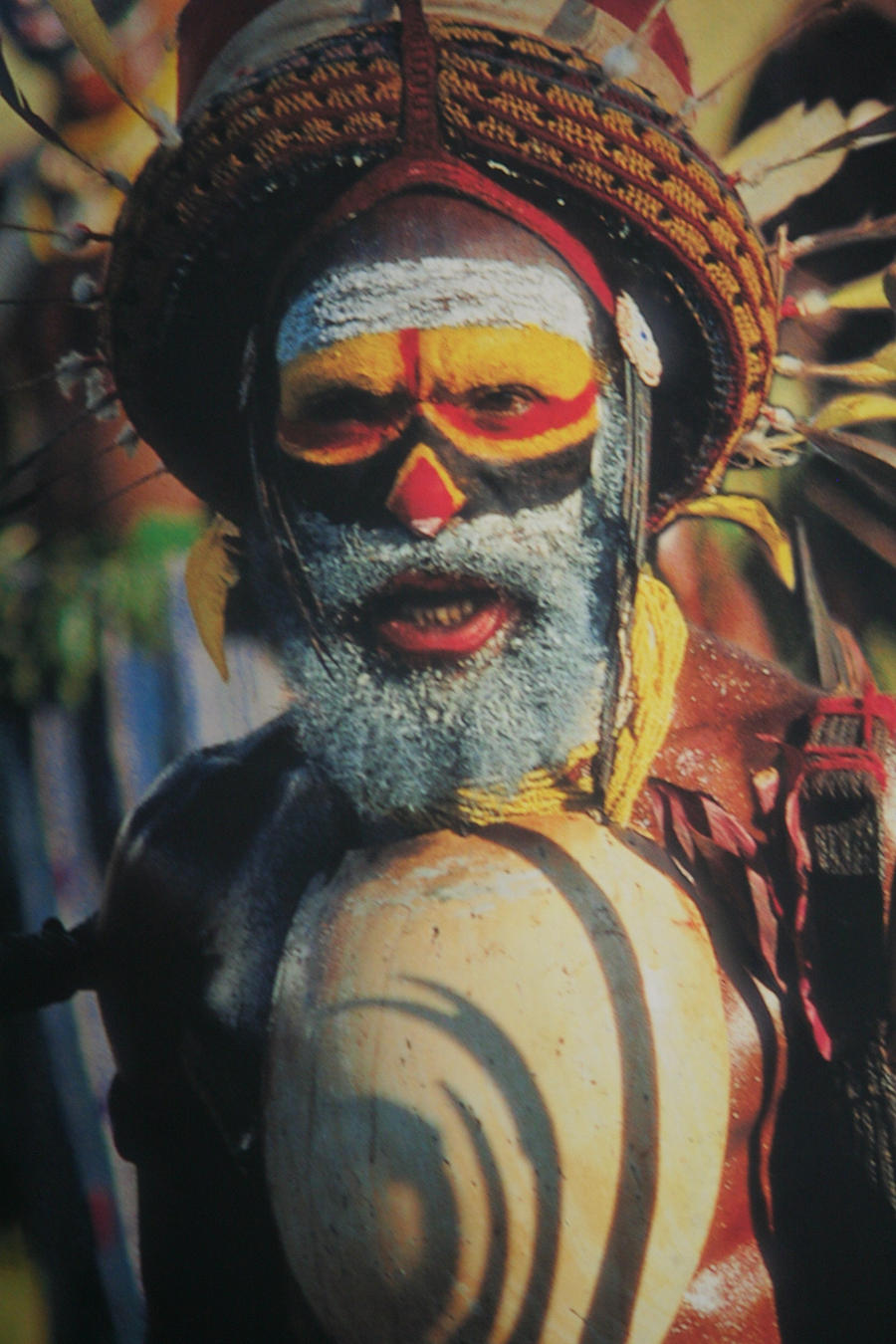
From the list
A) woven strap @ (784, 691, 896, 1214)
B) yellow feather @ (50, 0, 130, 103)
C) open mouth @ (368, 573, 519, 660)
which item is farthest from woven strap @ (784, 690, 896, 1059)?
yellow feather @ (50, 0, 130, 103)

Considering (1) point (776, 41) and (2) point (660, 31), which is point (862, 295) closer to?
(1) point (776, 41)

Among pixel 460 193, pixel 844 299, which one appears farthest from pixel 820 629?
pixel 460 193

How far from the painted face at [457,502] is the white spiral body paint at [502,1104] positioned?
26cm

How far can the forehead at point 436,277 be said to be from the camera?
2273mm

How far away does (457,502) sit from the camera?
2.29 metres

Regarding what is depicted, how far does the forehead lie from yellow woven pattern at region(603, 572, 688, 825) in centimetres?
Answer: 56

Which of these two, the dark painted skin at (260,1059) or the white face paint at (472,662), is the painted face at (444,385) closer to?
the white face paint at (472,662)

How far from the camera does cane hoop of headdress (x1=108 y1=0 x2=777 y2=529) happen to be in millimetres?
2197

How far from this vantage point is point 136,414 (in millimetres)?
2445

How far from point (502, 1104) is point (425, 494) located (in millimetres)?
1146

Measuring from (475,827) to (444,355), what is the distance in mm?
925

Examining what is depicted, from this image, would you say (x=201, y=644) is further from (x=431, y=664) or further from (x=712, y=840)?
(x=712, y=840)

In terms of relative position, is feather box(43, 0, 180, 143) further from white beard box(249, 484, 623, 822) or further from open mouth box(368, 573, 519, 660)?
open mouth box(368, 573, 519, 660)

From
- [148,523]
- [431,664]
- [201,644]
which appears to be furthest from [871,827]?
[148,523]
